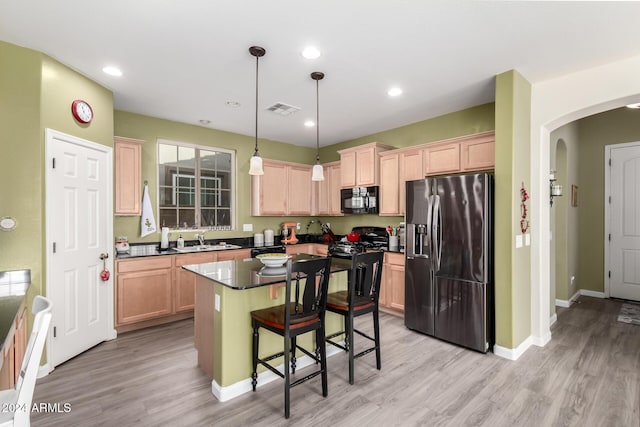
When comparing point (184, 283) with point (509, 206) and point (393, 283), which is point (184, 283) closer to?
point (393, 283)

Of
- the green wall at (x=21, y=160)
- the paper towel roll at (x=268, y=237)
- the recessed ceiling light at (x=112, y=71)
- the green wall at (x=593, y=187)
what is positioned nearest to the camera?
the green wall at (x=21, y=160)

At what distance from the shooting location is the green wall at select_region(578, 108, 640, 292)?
16.6 feet

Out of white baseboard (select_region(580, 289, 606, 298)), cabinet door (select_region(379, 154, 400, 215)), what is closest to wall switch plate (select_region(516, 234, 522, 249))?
cabinet door (select_region(379, 154, 400, 215))

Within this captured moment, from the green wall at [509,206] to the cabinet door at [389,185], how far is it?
163cm

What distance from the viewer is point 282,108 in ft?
13.6

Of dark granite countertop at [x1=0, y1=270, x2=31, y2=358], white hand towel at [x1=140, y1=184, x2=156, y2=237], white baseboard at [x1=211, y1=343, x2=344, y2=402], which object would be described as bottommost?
white baseboard at [x1=211, y1=343, x2=344, y2=402]

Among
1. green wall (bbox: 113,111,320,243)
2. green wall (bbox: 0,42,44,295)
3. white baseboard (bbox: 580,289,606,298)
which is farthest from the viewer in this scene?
white baseboard (bbox: 580,289,606,298)

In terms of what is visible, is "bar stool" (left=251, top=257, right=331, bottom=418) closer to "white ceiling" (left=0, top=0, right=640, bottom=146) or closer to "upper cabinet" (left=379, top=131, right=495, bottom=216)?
"white ceiling" (left=0, top=0, right=640, bottom=146)

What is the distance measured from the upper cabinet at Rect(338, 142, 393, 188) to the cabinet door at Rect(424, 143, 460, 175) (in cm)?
80

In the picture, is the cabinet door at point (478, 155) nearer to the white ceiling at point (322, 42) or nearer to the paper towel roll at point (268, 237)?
the white ceiling at point (322, 42)

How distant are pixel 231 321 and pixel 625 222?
6054 mm

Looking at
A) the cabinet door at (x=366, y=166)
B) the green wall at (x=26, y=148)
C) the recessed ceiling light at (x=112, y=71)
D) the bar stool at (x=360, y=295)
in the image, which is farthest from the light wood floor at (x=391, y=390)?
the recessed ceiling light at (x=112, y=71)

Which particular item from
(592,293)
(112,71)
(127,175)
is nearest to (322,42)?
(112,71)

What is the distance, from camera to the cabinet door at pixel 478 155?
3786 millimetres
